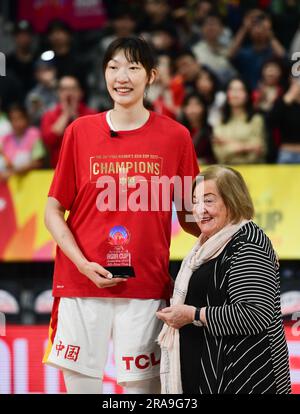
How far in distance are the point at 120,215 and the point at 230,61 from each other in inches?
192

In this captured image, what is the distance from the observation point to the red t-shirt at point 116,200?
310 centimetres

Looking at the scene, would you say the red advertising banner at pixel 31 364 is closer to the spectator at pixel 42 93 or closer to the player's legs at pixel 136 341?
the player's legs at pixel 136 341

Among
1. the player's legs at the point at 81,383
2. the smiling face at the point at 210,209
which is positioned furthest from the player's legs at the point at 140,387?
the smiling face at the point at 210,209

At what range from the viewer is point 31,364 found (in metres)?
4.40

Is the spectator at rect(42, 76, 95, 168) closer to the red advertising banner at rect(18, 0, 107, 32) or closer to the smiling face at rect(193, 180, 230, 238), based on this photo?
the red advertising banner at rect(18, 0, 107, 32)

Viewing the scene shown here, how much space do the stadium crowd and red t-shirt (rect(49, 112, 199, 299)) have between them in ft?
11.6

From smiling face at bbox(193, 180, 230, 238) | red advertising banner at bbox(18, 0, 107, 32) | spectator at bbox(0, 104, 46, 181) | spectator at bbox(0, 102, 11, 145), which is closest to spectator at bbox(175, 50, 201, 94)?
red advertising banner at bbox(18, 0, 107, 32)

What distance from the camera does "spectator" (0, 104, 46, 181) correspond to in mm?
7133

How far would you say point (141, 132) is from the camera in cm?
317

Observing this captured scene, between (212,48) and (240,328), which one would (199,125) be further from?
(240,328)

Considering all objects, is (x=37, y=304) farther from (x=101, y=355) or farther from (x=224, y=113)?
(x=101, y=355)

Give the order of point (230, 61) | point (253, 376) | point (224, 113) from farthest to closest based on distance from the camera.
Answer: point (230, 61), point (224, 113), point (253, 376)
